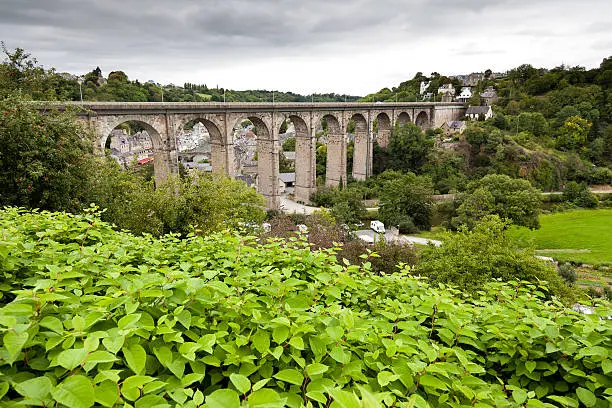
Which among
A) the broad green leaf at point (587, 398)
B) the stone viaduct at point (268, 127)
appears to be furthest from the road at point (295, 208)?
the broad green leaf at point (587, 398)

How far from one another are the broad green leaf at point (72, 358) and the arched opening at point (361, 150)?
4207 cm

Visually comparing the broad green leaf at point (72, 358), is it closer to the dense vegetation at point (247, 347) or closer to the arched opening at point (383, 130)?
the dense vegetation at point (247, 347)

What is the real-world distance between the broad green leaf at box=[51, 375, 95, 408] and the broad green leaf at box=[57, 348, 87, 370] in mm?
90

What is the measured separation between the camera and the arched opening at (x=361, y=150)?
142 ft

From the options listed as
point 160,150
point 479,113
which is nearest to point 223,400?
point 160,150

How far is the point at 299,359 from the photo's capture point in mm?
2025

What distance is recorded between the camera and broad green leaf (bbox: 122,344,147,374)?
1756mm

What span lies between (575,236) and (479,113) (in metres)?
31.4

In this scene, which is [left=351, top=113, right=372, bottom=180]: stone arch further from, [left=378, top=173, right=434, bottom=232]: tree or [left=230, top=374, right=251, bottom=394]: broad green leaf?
[left=230, top=374, right=251, bottom=394]: broad green leaf

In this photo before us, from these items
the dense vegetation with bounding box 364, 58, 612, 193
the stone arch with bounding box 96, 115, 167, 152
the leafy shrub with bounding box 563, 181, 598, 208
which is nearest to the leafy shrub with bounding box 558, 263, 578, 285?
the dense vegetation with bounding box 364, 58, 612, 193

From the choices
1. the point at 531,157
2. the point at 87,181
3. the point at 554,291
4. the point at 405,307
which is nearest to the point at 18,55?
the point at 87,181

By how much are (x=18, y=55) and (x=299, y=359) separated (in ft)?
56.8

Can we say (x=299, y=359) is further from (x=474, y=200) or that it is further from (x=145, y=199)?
(x=474, y=200)

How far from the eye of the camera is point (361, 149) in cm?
4428
